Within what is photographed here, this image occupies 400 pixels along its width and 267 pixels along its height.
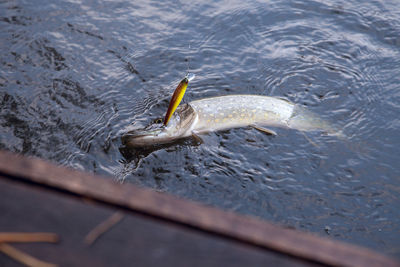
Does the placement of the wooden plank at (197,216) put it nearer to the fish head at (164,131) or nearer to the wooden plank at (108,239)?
the wooden plank at (108,239)

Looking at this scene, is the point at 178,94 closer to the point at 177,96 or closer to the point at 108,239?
the point at 177,96

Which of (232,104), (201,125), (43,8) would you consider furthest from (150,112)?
(43,8)

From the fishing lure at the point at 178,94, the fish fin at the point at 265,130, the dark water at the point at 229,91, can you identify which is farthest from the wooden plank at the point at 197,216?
the fish fin at the point at 265,130

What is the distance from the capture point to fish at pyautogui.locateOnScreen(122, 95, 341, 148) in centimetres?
526

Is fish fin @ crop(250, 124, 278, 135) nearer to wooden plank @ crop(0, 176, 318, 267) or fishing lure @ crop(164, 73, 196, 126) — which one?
fishing lure @ crop(164, 73, 196, 126)

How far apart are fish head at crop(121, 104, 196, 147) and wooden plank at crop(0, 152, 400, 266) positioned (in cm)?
367

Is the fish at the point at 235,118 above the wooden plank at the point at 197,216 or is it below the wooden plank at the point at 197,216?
below

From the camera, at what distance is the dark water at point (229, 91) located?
176 inches

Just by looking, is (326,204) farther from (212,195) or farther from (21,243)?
(21,243)

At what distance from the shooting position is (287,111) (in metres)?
5.44

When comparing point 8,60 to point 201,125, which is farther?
point 8,60

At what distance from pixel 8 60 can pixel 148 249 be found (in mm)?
6138

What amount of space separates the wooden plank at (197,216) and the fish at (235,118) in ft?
12.8

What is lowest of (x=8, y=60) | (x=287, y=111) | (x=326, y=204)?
(x=326, y=204)
